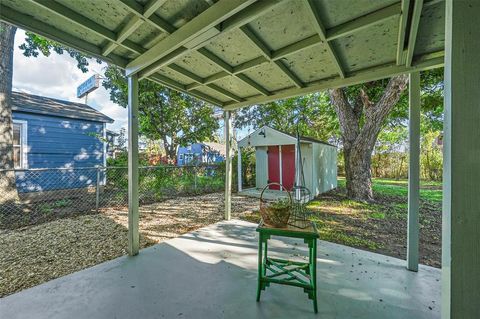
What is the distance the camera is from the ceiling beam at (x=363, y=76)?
7.43 ft

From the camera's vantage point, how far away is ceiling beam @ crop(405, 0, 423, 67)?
1.51 m

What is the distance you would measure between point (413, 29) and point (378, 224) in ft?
12.8

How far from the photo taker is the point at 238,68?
2.73m

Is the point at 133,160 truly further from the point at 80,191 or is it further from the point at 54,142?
the point at 54,142

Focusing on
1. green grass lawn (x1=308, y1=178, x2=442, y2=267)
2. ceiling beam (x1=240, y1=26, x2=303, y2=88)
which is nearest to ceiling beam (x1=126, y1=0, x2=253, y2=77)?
ceiling beam (x1=240, y1=26, x2=303, y2=88)

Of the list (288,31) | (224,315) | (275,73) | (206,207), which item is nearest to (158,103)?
(206,207)

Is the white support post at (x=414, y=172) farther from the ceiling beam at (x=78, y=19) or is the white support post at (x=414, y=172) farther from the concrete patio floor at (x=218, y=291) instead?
the ceiling beam at (x=78, y=19)

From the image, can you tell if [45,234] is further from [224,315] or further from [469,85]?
[469,85]

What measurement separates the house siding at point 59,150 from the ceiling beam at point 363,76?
645 cm

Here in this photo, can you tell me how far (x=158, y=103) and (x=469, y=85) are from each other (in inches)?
305

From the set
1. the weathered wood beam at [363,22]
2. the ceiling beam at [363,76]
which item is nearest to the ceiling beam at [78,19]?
the weathered wood beam at [363,22]

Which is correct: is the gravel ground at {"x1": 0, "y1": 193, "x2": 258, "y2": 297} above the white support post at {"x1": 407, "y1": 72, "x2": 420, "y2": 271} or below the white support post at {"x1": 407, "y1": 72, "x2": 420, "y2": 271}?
below

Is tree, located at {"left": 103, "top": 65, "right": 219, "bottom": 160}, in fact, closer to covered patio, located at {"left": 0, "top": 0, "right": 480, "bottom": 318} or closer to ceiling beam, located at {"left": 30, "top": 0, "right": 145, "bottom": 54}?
covered patio, located at {"left": 0, "top": 0, "right": 480, "bottom": 318}

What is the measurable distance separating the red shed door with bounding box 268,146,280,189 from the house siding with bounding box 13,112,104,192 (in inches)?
244
